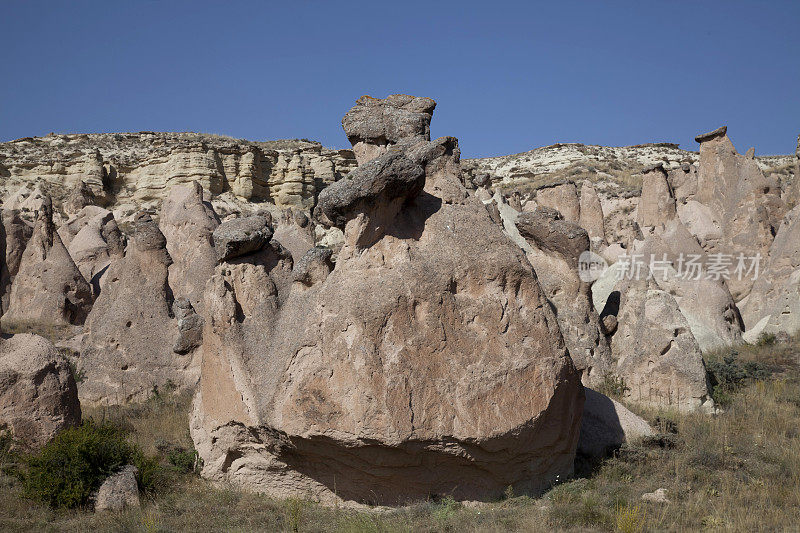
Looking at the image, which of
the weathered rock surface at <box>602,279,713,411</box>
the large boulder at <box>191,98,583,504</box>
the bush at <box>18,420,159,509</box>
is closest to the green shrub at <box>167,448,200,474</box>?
the bush at <box>18,420,159,509</box>

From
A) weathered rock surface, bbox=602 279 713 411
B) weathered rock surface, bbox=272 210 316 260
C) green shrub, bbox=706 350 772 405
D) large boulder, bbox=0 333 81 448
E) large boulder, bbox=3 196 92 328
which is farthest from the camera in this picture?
large boulder, bbox=3 196 92 328

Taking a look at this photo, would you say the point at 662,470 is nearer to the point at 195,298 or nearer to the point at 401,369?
the point at 401,369

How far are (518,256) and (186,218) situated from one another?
13.1m

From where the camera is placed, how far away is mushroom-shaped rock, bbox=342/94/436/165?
25.3 ft

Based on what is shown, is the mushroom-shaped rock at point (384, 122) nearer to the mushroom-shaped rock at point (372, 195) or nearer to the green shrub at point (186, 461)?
the mushroom-shaped rock at point (372, 195)

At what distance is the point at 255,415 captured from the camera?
6.04m

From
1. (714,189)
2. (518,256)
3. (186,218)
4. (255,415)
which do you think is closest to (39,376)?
(255,415)

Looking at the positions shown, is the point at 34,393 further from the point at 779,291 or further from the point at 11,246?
the point at 11,246

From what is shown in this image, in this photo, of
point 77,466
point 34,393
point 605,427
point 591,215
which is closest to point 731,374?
point 605,427

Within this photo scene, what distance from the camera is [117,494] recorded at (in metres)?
6.05

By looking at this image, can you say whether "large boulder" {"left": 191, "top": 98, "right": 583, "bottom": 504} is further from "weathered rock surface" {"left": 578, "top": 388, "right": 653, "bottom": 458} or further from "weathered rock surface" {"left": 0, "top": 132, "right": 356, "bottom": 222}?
"weathered rock surface" {"left": 0, "top": 132, "right": 356, "bottom": 222}

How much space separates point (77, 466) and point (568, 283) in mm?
6774

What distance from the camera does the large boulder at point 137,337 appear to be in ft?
34.4

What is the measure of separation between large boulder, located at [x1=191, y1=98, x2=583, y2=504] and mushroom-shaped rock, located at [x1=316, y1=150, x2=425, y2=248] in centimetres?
2
